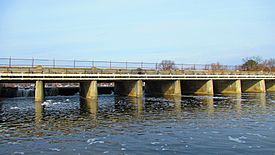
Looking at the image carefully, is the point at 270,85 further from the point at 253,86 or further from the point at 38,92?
the point at 38,92

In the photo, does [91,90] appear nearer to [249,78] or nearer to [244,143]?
[244,143]

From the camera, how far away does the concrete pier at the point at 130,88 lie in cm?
5031

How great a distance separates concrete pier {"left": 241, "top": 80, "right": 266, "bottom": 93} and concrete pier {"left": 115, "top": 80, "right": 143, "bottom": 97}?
112 ft

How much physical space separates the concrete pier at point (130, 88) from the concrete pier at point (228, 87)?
25039 mm

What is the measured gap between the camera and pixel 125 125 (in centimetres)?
2069

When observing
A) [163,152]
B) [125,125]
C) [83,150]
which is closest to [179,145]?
[163,152]

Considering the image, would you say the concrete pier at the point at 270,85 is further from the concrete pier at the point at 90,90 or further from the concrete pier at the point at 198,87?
the concrete pier at the point at 90,90

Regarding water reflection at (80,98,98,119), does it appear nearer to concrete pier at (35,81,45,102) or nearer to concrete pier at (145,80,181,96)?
concrete pier at (35,81,45,102)

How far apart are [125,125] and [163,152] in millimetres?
7778

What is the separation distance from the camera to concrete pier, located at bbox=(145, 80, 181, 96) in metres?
53.8

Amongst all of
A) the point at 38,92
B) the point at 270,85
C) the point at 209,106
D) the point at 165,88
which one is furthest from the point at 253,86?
the point at 38,92

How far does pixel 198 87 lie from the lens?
60750 millimetres

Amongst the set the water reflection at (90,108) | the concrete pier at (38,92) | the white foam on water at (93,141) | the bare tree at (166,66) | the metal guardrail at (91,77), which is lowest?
the white foam on water at (93,141)

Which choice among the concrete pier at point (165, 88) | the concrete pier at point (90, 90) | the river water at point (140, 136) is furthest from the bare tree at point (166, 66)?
the river water at point (140, 136)
